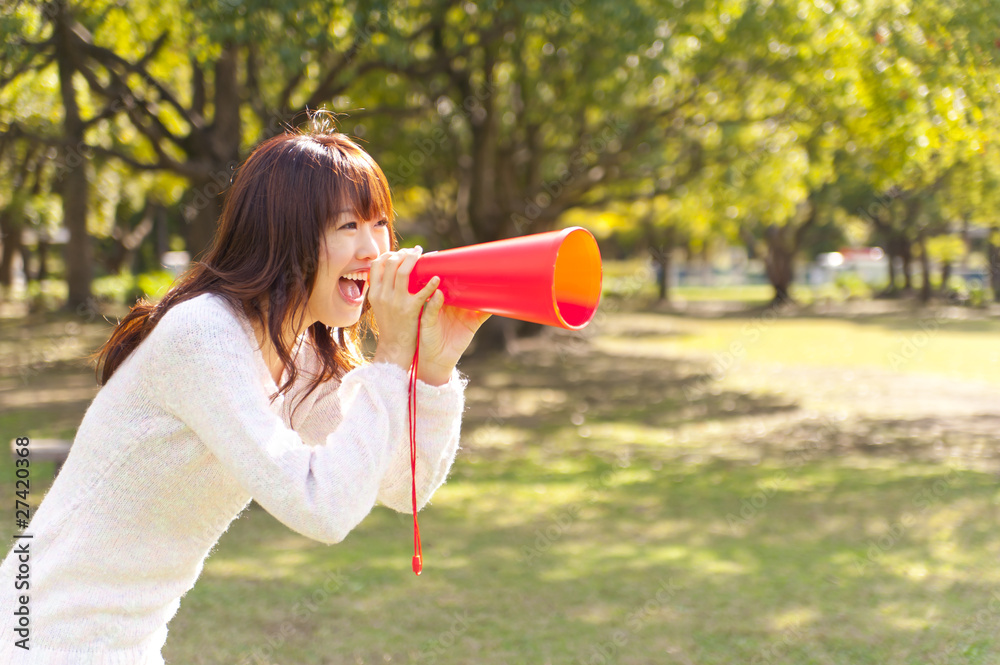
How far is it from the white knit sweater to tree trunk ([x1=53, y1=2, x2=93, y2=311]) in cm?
916

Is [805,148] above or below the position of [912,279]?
above

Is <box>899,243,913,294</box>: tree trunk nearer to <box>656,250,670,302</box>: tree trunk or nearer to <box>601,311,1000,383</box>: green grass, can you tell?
<box>601,311,1000,383</box>: green grass

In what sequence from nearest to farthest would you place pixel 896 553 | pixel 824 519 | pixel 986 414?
1. pixel 896 553
2. pixel 824 519
3. pixel 986 414

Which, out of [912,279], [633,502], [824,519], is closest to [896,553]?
[824,519]

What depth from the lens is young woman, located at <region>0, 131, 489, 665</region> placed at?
1.48 metres

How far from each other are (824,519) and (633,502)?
1.45 meters

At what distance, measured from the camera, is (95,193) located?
78.8 feet

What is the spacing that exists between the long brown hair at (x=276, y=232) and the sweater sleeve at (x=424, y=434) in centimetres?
21

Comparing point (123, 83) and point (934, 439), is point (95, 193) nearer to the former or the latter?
point (123, 83)

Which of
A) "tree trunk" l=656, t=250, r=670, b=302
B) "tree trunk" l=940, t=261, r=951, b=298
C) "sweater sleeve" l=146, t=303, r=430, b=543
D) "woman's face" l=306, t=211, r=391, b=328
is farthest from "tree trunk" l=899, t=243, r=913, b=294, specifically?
"sweater sleeve" l=146, t=303, r=430, b=543

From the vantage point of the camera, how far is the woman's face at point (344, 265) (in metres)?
1.67

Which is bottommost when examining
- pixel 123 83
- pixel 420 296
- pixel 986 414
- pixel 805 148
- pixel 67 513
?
pixel 986 414

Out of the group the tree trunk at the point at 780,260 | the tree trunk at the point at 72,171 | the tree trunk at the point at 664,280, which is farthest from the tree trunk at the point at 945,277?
the tree trunk at the point at 72,171

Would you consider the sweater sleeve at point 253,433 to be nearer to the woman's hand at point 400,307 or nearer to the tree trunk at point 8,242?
the woman's hand at point 400,307
